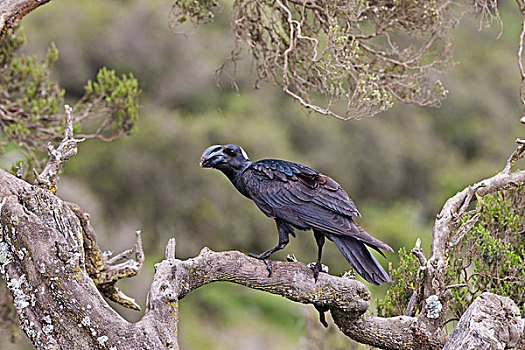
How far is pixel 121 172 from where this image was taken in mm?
17062

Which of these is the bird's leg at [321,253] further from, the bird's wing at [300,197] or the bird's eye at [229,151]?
the bird's eye at [229,151]

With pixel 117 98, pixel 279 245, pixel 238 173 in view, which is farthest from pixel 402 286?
pixel 117 98

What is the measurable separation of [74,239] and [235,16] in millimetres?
2865

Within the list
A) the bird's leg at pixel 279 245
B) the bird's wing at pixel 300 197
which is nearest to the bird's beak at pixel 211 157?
the bird's wing at pixel 300 197

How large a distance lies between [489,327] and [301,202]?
1184 millimetres

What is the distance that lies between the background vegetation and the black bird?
31.0ft

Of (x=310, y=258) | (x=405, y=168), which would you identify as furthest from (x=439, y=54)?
(x=405, y=168)

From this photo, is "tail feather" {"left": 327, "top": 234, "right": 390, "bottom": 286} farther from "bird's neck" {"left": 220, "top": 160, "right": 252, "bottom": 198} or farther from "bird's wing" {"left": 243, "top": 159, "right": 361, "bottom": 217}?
"bird's neck" {"left": 220, "top": 160, "right": 252, "bottom": 198}

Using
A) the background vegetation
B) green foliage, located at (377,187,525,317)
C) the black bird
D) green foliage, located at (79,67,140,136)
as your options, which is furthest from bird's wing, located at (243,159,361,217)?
the background vegetation

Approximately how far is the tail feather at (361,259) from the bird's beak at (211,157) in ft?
2.47

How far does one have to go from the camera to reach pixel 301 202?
3.37m

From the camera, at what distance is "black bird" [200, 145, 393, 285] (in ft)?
10.7

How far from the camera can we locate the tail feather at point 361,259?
321 cm

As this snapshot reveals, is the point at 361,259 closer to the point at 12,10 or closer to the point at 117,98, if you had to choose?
the point at 12,10
